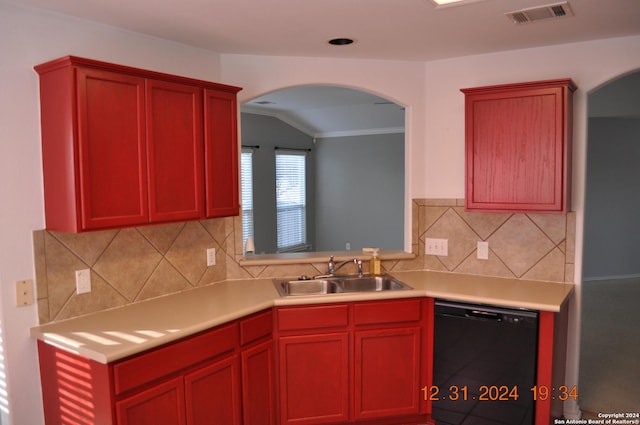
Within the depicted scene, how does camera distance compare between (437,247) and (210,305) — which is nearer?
(210,305)

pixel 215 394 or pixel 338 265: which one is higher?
pixel 338 265

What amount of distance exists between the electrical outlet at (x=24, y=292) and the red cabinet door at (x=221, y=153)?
Result: 95cm

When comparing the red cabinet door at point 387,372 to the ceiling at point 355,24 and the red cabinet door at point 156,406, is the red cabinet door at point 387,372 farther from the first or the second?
the ceiling at point 355,24

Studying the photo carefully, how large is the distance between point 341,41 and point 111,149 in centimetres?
149

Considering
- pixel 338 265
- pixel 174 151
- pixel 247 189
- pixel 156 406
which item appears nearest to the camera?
pixel 156 406

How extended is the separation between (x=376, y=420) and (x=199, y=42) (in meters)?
2.58

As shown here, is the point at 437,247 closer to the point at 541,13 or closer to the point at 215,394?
the point at 541,13

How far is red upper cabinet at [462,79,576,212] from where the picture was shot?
2.86 meters

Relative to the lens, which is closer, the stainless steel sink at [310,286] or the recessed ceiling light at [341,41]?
the recessed ceiling light at [341,41]

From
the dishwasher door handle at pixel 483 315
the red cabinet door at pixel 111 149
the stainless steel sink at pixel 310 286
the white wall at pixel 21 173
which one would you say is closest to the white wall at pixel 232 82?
the white wall at pixel 21 173

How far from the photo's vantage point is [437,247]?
356cm

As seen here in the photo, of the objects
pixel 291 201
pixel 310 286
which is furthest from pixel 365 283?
pixel 291 201

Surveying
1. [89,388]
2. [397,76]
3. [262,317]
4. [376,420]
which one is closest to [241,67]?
[397,76]

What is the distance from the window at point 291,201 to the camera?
27.1 feet
